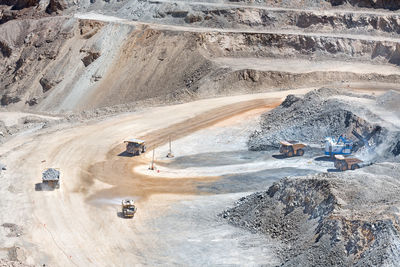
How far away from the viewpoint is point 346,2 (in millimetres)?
55531

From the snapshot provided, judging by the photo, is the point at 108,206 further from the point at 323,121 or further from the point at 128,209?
the point at 323,121

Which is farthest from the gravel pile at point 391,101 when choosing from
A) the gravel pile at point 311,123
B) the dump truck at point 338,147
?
the dump truck at point 338,147

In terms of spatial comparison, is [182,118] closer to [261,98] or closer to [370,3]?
[261,98]

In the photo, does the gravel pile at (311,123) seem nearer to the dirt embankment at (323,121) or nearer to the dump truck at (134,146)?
the dirt embankment at (323,121)

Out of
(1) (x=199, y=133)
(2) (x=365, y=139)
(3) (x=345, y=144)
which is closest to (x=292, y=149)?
(3) (x=345, y=144)

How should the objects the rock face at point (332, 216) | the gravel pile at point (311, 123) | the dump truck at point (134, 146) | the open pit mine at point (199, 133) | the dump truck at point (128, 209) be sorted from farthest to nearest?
the dump truck at point (134, 146) < the gravel pile at point (311, 123) < the dump truck at point (128, 209) < the open pit mine at point (199, 133) < the rock face at point (332, 216)

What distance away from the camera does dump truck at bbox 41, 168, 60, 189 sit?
26719 millimetres

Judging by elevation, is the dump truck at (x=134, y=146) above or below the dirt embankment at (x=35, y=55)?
below

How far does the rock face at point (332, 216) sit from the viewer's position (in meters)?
16.5

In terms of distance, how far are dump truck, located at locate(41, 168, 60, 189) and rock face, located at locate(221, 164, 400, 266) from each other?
27.4ft

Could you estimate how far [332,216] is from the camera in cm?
1834

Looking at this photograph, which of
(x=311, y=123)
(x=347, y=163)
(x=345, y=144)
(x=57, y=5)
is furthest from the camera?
(x=57, y=5)

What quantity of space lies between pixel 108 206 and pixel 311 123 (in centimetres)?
1363

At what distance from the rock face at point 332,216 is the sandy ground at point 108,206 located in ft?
3.33
